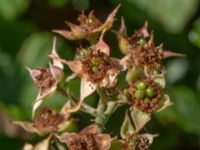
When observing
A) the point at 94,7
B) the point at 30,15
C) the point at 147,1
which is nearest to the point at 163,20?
the point at 147,1

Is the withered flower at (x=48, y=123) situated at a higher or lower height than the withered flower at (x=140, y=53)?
lower

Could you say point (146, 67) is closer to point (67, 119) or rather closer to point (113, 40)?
point (67, 119)

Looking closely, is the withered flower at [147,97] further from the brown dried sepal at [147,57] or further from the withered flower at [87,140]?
the withered flower at [87,140]

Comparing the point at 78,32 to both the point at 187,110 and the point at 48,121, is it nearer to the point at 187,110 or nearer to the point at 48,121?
the point at 48,121

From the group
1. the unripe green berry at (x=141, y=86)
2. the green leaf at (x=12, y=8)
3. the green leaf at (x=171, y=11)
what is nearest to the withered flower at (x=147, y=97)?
the unripe green berry at (x=141, y=86)

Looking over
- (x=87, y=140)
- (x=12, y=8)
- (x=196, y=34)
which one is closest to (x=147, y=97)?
(x=87, y=140)

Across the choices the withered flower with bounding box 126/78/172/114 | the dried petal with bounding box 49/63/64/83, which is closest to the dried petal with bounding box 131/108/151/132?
the withered flower with bounding box 126/78/172/114
